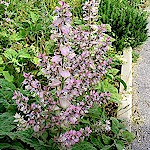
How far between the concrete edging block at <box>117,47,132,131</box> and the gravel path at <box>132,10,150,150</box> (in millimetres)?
154

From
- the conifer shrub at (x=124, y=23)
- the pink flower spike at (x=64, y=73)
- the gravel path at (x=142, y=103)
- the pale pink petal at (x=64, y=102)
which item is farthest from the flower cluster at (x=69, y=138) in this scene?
the conifer shrub at (x=124, y=23)

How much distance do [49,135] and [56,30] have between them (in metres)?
0.90

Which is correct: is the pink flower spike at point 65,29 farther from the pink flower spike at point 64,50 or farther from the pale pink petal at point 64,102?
the pale pink petal at point 64,102

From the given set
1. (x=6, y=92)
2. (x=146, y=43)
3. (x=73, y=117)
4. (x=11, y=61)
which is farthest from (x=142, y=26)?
(x=73, y=117)

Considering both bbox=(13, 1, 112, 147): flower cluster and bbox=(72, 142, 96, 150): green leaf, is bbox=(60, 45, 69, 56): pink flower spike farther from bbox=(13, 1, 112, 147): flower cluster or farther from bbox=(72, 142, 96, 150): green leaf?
bbox=(72, 142, 96, 150): green leaf

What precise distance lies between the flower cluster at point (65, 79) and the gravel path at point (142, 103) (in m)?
1.13

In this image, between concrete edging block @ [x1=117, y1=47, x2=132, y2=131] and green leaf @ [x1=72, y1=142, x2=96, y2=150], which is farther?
concrete edging block @ [x1=117, y1=47, x2=132, y2=131]

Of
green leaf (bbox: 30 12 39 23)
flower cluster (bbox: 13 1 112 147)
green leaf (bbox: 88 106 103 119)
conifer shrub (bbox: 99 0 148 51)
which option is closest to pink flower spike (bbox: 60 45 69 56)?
flower cluster (bbox: 13 1 112 147)

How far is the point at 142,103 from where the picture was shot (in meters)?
4.03

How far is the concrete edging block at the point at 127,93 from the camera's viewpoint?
350cm

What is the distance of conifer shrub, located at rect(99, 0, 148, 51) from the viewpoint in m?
4.79

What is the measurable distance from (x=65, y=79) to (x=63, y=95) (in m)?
0.09

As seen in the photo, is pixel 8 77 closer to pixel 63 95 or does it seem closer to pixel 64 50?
pixel 63 95

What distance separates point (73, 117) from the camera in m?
2.12
